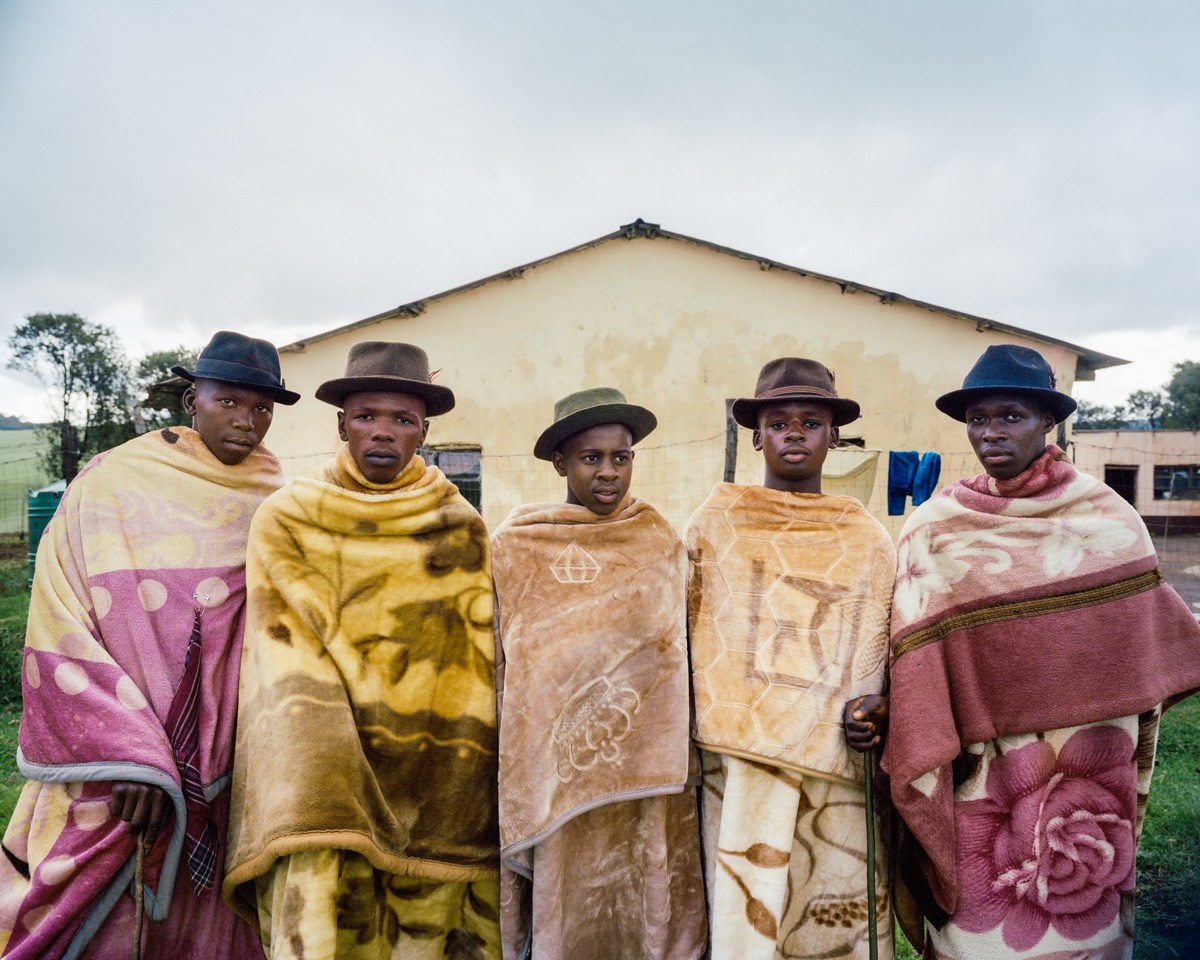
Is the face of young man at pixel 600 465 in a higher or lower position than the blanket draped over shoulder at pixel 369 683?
higher

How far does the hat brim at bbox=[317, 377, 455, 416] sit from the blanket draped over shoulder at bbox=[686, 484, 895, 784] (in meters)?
1.09

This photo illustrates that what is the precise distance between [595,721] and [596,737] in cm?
5

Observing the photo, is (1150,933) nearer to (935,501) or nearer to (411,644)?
(935,501)

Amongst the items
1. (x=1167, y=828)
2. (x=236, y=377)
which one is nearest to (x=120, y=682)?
(x=236, y=377)

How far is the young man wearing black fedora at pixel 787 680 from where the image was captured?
91.9 inches

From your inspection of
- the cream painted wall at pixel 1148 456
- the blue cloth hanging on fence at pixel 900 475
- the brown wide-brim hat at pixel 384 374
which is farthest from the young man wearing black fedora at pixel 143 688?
the cream painted wall at pixel 1148 456

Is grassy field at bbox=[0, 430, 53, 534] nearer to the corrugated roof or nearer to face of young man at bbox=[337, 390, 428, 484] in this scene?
the corrugated roof

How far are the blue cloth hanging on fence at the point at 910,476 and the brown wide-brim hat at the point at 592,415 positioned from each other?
5.91 m

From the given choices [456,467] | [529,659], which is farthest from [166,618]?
[456,467]

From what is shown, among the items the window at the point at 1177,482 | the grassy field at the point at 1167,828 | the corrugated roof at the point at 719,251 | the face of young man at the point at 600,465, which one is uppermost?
the corrugated roof at the point at 719,251

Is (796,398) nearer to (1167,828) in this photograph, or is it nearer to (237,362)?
(237,362)

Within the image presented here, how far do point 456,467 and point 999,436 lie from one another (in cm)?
896

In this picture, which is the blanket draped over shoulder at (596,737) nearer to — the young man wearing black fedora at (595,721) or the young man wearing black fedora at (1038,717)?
the young man wearing black fedora at (595,721)

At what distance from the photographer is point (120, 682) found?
2.10m
